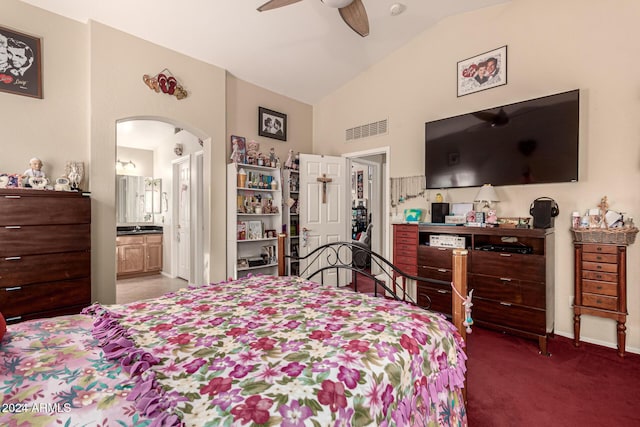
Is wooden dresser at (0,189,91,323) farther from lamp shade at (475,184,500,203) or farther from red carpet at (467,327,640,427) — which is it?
lamp shade at (475,184,500,203)

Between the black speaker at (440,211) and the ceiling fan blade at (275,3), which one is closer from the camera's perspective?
the ceiling fan blade at (275,3)

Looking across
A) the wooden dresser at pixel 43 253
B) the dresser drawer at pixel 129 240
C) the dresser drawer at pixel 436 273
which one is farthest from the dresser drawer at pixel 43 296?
the dresser drawer at pixel 436 273

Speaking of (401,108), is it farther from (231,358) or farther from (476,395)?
(231,358)

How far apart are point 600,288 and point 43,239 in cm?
477

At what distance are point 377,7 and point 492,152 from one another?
6.73ft

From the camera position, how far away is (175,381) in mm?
915

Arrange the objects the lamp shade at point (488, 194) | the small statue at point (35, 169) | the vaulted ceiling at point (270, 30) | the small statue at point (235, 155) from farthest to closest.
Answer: the small statue at point (235, 155), the lamp shade at point (488, 194), the vaulted ceiling at point (270, 30), the small statue at point (35, 169)

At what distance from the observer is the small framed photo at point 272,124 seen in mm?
4461

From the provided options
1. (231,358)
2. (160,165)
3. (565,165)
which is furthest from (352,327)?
(160,165)

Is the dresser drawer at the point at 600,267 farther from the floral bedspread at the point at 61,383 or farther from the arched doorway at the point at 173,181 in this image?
the arched doorway at the point at 173,181

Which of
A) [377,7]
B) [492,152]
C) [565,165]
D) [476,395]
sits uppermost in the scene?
[377,7]

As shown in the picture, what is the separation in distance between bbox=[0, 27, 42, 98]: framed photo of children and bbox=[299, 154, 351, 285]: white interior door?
9.83ft

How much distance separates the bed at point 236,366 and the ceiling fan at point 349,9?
2.25 metres

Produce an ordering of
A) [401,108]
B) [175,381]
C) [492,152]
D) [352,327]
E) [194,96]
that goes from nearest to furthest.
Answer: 1. [175,381]
2. [352,327]
3. [492,152]
4. [194,96]
5. [401,108]
